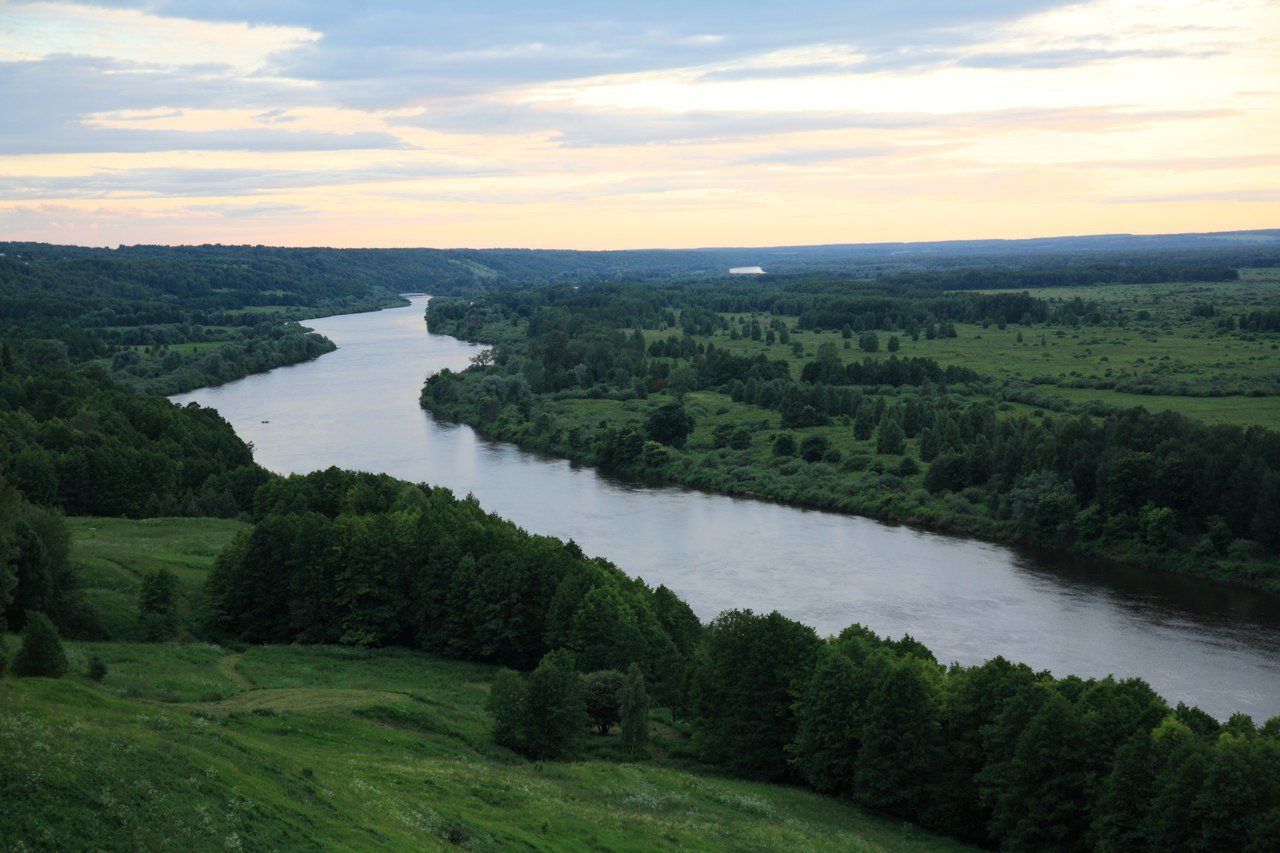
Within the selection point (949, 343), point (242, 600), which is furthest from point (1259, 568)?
point (949, 343)

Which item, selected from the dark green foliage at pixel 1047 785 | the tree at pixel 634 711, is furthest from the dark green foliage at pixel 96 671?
the dark green foliage at pixel 1047 785

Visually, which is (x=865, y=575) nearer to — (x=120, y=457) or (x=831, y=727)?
A: (x=831, y=727)

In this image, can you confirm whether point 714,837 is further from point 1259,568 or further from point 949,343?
point 949,343

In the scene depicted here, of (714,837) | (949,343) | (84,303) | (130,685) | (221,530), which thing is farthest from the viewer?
(84,303)

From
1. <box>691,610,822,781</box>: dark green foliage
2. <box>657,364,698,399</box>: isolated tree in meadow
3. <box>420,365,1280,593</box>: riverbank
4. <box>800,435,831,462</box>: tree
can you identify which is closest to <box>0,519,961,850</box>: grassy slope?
<box>691,610,822,781</box>: dark green foliage

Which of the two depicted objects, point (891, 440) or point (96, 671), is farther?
point (891, 440)

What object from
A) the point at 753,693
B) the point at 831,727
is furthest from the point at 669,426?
the point at 831,727
